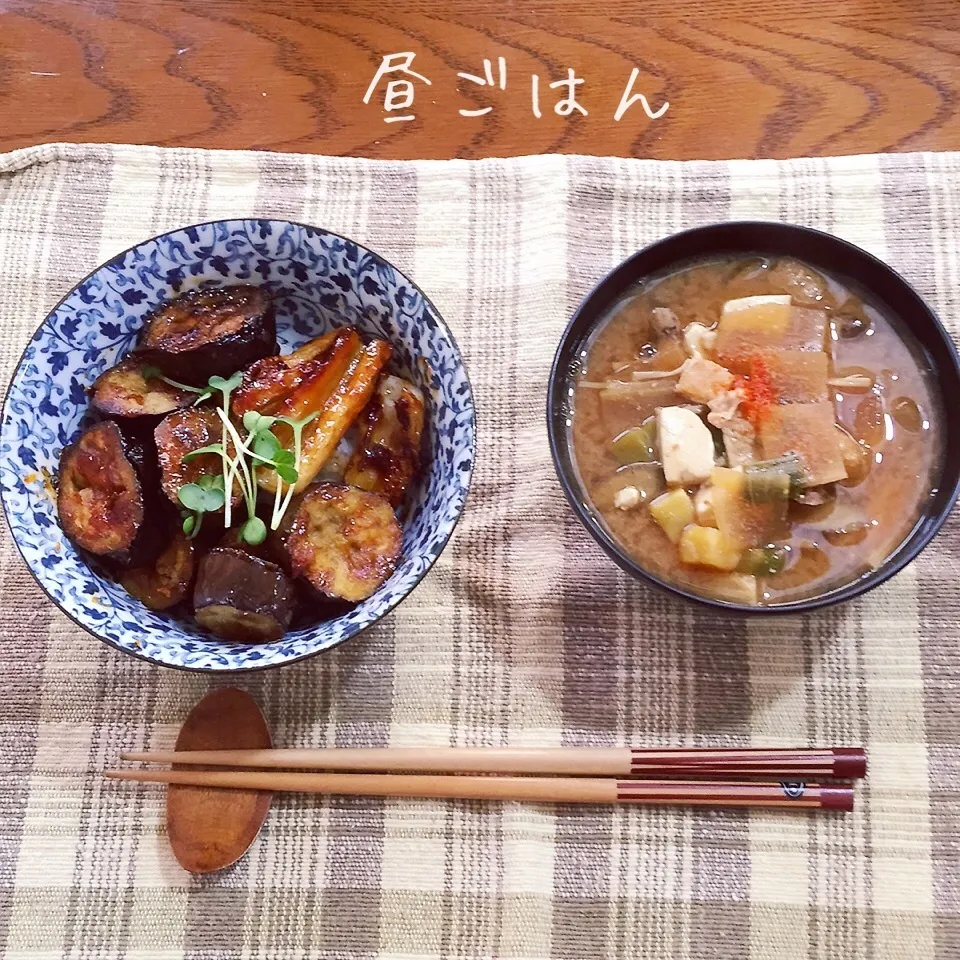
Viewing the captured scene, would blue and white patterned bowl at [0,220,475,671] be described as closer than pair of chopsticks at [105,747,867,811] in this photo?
Yes

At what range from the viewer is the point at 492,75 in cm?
208

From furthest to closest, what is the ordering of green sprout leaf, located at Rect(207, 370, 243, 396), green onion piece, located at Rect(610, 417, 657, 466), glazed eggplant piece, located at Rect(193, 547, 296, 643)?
green onion piece, located at Rect(610, 417, 657, 466) → green sprout leaf, located at Rect(207, 370, 243, 396) → glazed eggplant piece, located at Rect(193, 547, 296, 643)

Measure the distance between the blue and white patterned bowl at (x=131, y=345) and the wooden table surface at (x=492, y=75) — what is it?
0.51m

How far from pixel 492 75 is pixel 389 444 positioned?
941 mm

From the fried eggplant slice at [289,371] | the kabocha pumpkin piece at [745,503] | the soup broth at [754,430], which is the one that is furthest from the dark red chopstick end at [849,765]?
the fried eggplant slice at [289,371]

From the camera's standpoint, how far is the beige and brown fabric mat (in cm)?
171

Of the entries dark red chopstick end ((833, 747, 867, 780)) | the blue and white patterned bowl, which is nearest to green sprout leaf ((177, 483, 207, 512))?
the blue and white patterned bowl

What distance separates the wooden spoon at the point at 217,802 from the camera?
1.73 metres

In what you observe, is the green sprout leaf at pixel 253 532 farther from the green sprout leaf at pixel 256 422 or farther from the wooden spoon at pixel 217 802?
the wooden spoon at pixel 217 802

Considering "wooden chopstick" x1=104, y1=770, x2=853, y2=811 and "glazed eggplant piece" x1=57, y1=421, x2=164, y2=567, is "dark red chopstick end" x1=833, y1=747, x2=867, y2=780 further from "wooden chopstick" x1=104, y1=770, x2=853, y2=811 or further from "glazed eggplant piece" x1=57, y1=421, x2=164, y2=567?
"glazed eggplant piece" x1=57, y1=421, x2=164, y2=567

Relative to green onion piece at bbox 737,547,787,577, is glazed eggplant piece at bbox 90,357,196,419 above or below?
above

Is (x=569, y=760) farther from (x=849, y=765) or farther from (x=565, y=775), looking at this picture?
(x=849, y=765)

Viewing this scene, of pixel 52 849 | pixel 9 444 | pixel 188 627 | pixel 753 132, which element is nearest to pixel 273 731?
pixel 188 627

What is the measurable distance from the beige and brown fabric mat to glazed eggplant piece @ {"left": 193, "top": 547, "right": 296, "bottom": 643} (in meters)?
0.35
